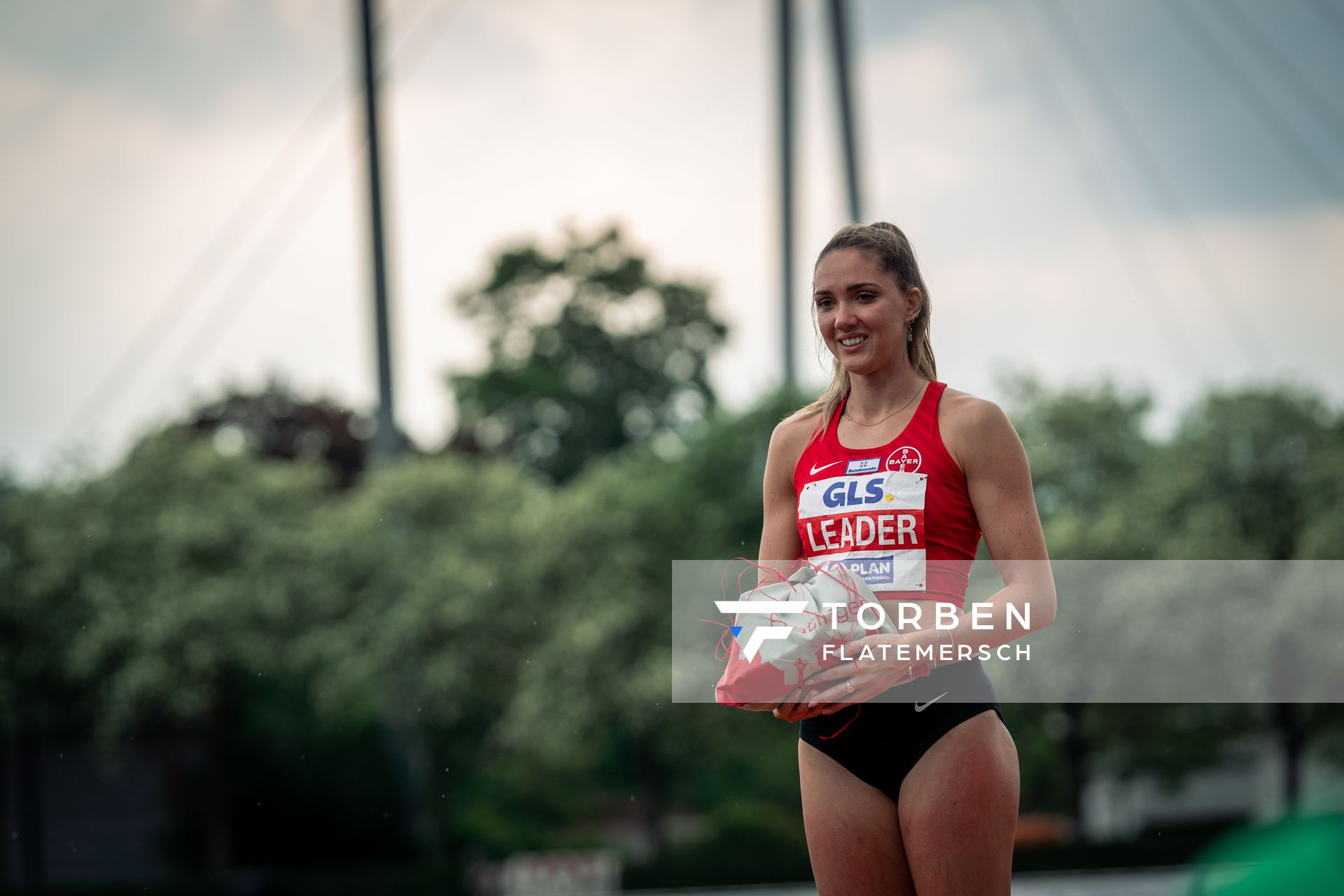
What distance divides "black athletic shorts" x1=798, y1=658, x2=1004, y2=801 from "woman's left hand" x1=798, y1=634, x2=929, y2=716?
11 centimetres

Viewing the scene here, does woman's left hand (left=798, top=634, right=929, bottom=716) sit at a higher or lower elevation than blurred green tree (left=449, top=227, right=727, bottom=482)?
lower

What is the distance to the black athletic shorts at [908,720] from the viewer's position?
8.60ft

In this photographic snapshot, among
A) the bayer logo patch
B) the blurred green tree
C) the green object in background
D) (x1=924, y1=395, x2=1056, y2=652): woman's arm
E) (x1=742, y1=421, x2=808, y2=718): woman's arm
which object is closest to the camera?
the green object in background

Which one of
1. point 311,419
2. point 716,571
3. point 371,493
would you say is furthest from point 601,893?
point 311,419

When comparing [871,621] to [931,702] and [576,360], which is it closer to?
[931,702]

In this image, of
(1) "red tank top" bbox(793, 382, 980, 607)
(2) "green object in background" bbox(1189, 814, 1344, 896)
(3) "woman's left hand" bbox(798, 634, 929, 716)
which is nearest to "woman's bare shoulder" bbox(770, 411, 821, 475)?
(1) "red tank top" bbox(793, 382, 980, 607)

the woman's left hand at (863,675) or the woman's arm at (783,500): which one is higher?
the woman's arm at (783,500)

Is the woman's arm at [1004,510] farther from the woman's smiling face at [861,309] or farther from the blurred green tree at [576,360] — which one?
the blurred green tree at [576,360]

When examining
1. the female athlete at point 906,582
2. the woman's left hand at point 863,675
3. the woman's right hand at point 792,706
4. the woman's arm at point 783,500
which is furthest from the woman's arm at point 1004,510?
the woman's arm at point 783,500

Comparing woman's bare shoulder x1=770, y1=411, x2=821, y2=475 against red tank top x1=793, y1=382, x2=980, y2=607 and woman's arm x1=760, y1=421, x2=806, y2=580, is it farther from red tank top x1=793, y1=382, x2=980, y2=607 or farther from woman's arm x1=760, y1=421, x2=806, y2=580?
red tank top x1=793, y1=382, x2=980, y2=607

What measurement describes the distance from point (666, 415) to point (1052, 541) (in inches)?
663

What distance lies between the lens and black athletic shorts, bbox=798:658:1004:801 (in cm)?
262

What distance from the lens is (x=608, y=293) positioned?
35719 millimetres

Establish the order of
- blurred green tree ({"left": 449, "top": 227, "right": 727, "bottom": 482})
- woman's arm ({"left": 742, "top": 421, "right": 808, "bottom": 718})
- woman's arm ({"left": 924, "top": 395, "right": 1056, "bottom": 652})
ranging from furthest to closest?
blurred green tree ({"left": 449, "top": 227, "right": 727, "bottom": 482}) < woman's arm ({"left": 742, "top": 421, "right": 808, "bottom": 718}) < woman's arm ({"left": 924, "top": 395, "right": 1056, "bottom": 652})
